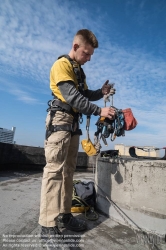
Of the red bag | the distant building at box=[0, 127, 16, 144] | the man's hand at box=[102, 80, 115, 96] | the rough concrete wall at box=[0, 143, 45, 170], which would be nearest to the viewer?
the red bag

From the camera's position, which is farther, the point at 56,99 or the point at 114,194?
the point at 114,194

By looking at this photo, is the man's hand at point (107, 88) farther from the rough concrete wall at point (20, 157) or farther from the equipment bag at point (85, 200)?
the rough concrete wall at point (20, 157)

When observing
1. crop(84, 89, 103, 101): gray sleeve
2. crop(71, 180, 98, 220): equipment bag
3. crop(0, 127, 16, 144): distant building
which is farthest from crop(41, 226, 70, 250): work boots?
crop(0, 127, 16, 144): distant building

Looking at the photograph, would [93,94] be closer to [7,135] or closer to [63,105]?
[63,105]

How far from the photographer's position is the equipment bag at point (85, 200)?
2.97 meters

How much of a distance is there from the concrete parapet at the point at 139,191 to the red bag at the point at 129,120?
653mm

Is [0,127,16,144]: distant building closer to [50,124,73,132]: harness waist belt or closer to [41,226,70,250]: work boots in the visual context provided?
[50,124,73,132]: harness waist belt

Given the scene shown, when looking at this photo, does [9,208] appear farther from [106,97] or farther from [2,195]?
[106,97]

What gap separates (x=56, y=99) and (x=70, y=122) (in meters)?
0.37

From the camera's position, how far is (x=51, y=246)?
5.83ft

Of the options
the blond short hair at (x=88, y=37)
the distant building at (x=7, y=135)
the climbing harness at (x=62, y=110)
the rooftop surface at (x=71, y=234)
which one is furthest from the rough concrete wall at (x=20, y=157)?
the distant building at (x=7, y=135)

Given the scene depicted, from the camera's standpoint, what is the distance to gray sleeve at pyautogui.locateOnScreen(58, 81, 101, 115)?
208 centimetres

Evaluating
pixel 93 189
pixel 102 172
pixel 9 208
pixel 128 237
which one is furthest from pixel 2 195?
pixel 128 237

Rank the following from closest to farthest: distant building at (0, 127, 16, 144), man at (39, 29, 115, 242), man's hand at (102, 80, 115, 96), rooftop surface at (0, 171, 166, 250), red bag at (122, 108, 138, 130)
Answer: rooftop surface at (0, 171, 166, 250)
man at (39, 29, 115, 242)
red bag at (122, 108, 138, 130)
man's hand at (102, 80, 115, 96)
distant building at (0, 127, 16, 144)
